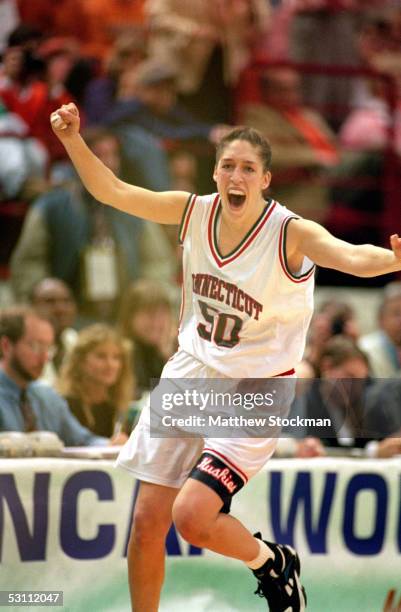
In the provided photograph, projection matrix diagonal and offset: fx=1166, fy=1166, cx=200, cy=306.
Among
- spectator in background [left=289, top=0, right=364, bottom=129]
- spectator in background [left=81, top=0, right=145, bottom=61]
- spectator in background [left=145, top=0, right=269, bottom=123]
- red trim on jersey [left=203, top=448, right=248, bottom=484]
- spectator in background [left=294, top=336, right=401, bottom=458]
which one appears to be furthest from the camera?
spectator in background [left=289, top=0, right=364, bottom=129]

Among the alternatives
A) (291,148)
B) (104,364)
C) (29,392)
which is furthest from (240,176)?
(291,148)

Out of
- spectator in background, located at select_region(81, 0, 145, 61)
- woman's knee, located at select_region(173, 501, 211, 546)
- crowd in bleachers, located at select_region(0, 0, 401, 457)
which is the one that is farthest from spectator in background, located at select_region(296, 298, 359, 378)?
spectator in background, located at select_region(81, 0, 145, 61)

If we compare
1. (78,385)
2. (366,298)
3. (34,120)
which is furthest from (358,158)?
(78,385)

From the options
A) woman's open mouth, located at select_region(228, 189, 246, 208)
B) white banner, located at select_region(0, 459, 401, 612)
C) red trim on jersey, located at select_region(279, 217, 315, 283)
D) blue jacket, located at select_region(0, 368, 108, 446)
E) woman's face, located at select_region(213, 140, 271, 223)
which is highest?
woman's face, located at select_region(213, 140, 271, 223)

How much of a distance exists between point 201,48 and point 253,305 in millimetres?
5622

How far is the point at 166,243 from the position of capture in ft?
32.6

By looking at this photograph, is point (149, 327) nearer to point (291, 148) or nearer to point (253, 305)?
point (291, 148)

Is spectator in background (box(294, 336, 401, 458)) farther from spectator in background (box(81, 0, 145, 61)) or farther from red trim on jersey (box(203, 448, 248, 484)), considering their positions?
spectator in background (box(81, 0, 145, 61))

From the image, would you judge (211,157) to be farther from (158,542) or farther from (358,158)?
(158,542)

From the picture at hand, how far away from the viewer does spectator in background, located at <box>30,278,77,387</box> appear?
→ 27.9 feet

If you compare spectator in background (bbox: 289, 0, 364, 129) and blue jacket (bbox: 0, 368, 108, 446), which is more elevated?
spectator in background (bbox: 289, 0, 364, 129)

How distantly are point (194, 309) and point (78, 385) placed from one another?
5.84ft

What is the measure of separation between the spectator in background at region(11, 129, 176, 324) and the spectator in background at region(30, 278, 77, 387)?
0.39 meters

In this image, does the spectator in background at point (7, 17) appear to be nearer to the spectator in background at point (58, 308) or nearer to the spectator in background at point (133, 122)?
the spectator in background at point (133, 122)
